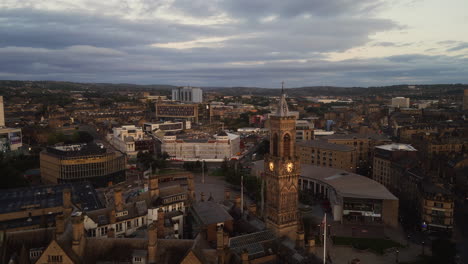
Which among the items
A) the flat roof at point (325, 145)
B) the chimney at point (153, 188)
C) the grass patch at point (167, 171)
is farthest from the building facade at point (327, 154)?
the chimney at point (153, 188)

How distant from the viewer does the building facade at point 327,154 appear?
108m

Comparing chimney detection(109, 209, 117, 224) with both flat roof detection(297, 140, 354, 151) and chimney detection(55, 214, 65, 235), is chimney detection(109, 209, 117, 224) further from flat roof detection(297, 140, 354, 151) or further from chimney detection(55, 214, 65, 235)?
flat roof detection(297, 140, 354, 151)

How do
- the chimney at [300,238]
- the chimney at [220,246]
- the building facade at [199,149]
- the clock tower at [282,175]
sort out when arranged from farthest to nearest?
the building facade at [199,149] → the clock tower at [282,175] → the chimney at [300,238] → the chimney at [220,246]

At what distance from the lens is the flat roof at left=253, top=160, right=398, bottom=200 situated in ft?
232

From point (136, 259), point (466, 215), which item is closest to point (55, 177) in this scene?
point (136, 259)

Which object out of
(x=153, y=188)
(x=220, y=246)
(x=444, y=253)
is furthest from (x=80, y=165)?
(x=444, y=253)

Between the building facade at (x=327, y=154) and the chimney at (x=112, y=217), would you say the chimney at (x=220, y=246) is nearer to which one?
the chimney at (x=112, y=217)

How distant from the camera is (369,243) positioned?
202ft

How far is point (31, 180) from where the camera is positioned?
101 meters

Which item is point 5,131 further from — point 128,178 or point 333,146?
point 333,146

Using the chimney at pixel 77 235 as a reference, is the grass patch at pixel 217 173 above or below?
below

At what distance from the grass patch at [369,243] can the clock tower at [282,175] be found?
720 inches

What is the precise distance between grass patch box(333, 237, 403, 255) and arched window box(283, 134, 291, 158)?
939 inches

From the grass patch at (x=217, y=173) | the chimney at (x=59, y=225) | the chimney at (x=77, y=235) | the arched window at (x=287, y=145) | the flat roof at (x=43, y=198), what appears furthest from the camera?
the grass patch at (x=217, y=173)
